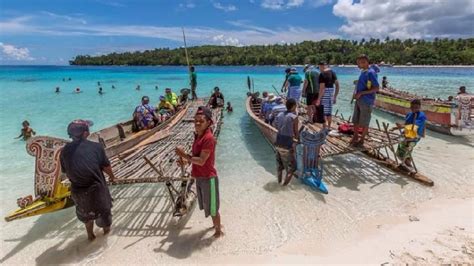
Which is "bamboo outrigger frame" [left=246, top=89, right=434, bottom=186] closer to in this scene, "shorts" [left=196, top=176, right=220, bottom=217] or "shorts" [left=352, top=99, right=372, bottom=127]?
"shorts" [left=352, top=99, right=372, bottom=127]

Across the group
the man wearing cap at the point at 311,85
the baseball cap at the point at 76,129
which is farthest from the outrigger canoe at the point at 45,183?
the man wearing cap at the point at 311,85

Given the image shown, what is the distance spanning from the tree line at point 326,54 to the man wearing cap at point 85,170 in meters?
77.4

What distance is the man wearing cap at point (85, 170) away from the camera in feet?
12.6

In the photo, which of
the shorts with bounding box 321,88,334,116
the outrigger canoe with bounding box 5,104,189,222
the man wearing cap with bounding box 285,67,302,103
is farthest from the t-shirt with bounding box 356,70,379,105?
the outrigger canoe with bounding box 5,104,189,222

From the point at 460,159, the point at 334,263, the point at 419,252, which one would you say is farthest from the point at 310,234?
the point at 460,159

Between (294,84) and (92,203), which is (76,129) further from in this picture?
(294,84)

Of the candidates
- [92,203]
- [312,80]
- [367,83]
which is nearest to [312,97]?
[312,80]

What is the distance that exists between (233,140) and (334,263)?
Result: 276 inches

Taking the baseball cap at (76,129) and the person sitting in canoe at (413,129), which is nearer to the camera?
the baseball cap at (76,129)

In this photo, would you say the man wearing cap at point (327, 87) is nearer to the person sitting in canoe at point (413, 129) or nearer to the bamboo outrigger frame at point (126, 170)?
the person sitting in canoe at point (413, 129)

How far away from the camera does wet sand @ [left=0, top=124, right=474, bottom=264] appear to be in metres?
4.05

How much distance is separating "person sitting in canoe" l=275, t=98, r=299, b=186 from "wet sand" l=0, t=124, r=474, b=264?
17.3 inches

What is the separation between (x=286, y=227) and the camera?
4.77 meters

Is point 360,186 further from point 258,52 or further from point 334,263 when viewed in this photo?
point 258,52
